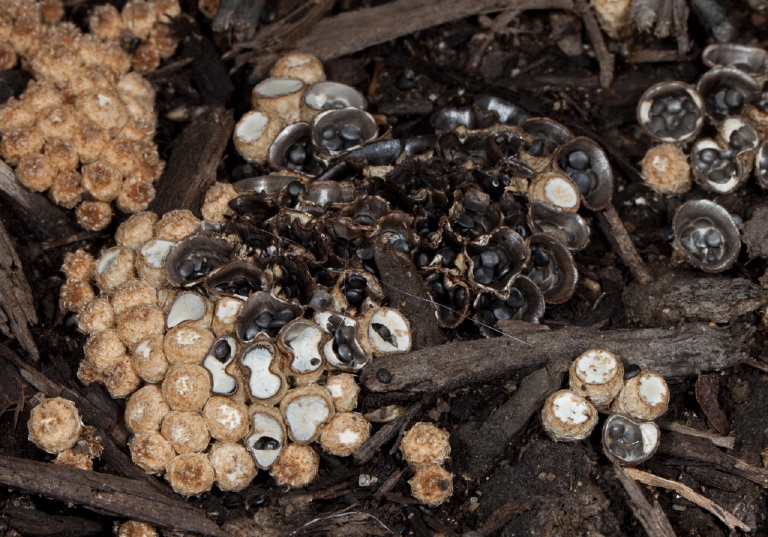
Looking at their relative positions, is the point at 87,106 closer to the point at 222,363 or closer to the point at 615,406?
the point at 222,363

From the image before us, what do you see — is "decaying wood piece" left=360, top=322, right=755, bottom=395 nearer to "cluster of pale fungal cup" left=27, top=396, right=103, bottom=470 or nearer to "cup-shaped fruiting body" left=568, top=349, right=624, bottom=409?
"cup-shaped fruiting body" left=568, top=349, right=624, bottom=409

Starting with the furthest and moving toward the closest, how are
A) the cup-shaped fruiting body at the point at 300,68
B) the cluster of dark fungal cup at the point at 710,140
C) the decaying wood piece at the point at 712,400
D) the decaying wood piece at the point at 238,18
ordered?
1. the decaying wood piece at the point at 238,18
2. the cup-shaped fruiting body at the point at 300,68
3. the cluster of dark fungal cup at the point at 710,140
4. the decaying wood piece at the point at 712,400

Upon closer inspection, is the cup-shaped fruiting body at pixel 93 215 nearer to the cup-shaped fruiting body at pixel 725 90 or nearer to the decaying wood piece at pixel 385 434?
the decaying wood piece at pixel 385 434

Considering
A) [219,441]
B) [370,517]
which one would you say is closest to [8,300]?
[219,441]

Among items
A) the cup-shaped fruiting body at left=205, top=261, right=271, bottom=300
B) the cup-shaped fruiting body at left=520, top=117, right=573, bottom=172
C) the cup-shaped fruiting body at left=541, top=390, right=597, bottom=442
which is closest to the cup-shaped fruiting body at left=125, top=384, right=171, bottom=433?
the cup-shaped fruiting body at left=205, top=261, right=271, bottom=300

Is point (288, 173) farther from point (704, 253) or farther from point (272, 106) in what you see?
point (704, 253)

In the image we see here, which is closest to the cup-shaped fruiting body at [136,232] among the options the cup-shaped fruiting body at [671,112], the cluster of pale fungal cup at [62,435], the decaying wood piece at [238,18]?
the cluster of pale fungal cup at [62,435]
